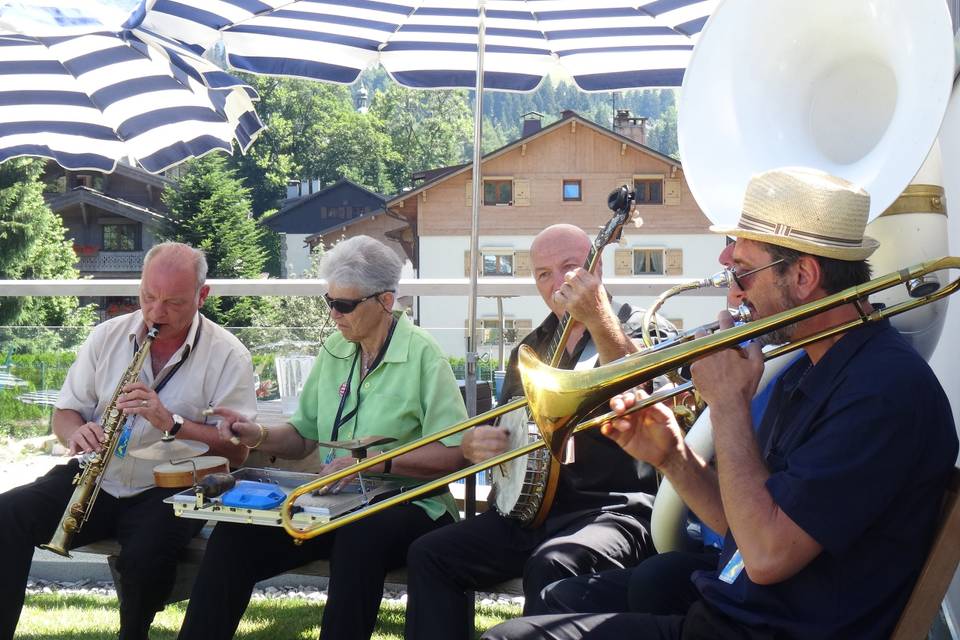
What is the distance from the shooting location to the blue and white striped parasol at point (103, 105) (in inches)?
199

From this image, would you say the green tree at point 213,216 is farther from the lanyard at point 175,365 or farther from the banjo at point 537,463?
the banjo at point 537,463

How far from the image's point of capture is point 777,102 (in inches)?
121

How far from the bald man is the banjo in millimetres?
56

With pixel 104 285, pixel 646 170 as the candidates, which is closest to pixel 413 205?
pixel 646 170

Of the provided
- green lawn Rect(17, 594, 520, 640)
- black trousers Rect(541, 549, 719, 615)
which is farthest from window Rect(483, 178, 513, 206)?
black trousers Rect(541, 549, 719, 615)

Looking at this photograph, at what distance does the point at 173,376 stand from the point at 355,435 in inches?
28.7

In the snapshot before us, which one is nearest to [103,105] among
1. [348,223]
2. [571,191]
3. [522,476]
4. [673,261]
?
[522,476]

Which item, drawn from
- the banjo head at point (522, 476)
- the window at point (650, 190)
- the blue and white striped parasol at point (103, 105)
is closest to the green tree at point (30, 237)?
the window at point (650, 190)

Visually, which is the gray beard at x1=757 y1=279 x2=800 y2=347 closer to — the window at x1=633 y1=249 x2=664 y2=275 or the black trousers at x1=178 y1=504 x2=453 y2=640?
the black trousers at x1=178 y1=504 x2=453 y2=640

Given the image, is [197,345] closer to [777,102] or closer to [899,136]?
[777,102]

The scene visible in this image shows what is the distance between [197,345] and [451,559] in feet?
4.47

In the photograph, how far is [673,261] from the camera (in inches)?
2203

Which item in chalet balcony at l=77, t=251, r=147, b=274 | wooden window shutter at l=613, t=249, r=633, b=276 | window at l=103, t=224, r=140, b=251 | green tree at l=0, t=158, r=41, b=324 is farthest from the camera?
window at l=103, t=224, r=140, b=251

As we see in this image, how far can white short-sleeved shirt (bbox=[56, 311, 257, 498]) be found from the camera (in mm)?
3680
